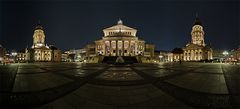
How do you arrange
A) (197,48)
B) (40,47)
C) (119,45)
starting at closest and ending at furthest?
(119,45)
(197,48)
(40,47)

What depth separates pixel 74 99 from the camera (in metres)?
4.38

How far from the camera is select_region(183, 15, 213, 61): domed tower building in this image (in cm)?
8506

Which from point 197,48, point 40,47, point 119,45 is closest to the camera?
point 119,45

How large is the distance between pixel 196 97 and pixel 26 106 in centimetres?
417

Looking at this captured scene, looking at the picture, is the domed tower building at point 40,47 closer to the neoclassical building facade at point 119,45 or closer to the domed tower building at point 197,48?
the neoclassical building facade at point 119,45

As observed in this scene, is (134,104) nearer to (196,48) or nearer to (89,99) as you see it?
(89,99)

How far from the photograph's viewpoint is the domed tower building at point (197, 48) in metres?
85.1

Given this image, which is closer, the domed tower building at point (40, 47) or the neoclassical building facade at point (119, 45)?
the neoclassical building facade at point (119, 45)

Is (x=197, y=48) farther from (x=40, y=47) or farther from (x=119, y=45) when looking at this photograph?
(x=40, y=47)

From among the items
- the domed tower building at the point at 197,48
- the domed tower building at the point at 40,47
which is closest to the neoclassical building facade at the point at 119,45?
the domed tower building at the point at 197,48

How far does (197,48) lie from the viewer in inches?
3356

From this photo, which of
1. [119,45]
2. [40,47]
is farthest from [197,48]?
[40,47]

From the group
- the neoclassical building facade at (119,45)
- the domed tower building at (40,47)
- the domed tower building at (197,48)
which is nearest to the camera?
the neoclassical building facade at (119,45)

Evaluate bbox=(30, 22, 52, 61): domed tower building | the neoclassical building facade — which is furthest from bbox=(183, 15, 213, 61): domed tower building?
bbox=(30, 22, 52, 61): domed tower building
